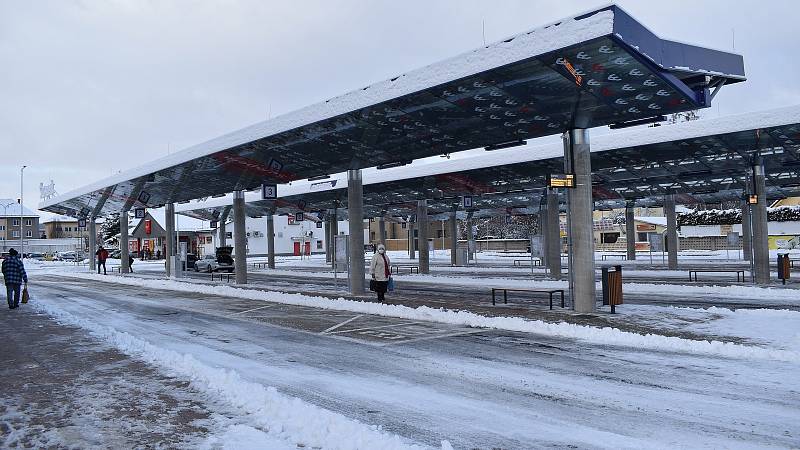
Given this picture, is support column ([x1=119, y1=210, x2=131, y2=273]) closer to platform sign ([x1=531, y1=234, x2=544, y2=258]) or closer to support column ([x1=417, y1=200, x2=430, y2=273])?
support column ([x1=417, y1=200, x2=430, y2=273])

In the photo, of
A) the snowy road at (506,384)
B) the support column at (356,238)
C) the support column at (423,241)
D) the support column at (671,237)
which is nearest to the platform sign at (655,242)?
the support column at (671,237)

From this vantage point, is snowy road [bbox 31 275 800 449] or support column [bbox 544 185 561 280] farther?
support column [bbox 544 185 561 280]

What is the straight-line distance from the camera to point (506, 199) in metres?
40.8

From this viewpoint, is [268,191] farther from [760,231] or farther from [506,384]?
[760,231]

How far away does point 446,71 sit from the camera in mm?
12430

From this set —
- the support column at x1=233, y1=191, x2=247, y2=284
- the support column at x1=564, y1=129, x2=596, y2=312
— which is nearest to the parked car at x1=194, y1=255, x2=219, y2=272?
the support column at x1=233, y1=191, x2=247, y2=284

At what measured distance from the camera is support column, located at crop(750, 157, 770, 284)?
22.7 metres

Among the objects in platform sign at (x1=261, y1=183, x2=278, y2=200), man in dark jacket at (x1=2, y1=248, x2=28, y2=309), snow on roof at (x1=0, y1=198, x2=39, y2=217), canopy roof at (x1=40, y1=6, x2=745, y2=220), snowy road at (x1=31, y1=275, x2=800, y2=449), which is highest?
snow on roof at (x1=0, y1=198, x2=39, y2=217)

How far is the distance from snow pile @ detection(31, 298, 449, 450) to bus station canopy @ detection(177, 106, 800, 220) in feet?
57.1

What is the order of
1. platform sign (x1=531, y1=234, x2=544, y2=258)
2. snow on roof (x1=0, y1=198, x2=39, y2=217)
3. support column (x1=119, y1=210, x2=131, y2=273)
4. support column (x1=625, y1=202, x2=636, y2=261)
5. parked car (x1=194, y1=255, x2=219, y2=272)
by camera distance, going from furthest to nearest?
snow on roof (x1=0, y1=198, x2=39, y2=217) → support column (x1=625, y1=202, x2=636, y2=261) → parked car (x1=194, y1=255, x2=219, y2=272) → support column (x1=119, y1=210, x2=131, y2=273) → platform sign (x1=531, y1=234, x2=544, y2=258)

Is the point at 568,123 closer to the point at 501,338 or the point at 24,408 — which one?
the point at 501,338

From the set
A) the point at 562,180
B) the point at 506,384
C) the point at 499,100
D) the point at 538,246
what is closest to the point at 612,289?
the point at 562,180

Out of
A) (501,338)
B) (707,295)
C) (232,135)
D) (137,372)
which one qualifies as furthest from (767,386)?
(232,135)

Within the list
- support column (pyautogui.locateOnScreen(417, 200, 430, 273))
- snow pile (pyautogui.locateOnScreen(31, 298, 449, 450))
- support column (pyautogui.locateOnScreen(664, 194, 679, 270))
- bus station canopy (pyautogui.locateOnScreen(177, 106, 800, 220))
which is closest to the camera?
snow pile (pyautogui.locateOnScreen(31, 298, 449, 450))
